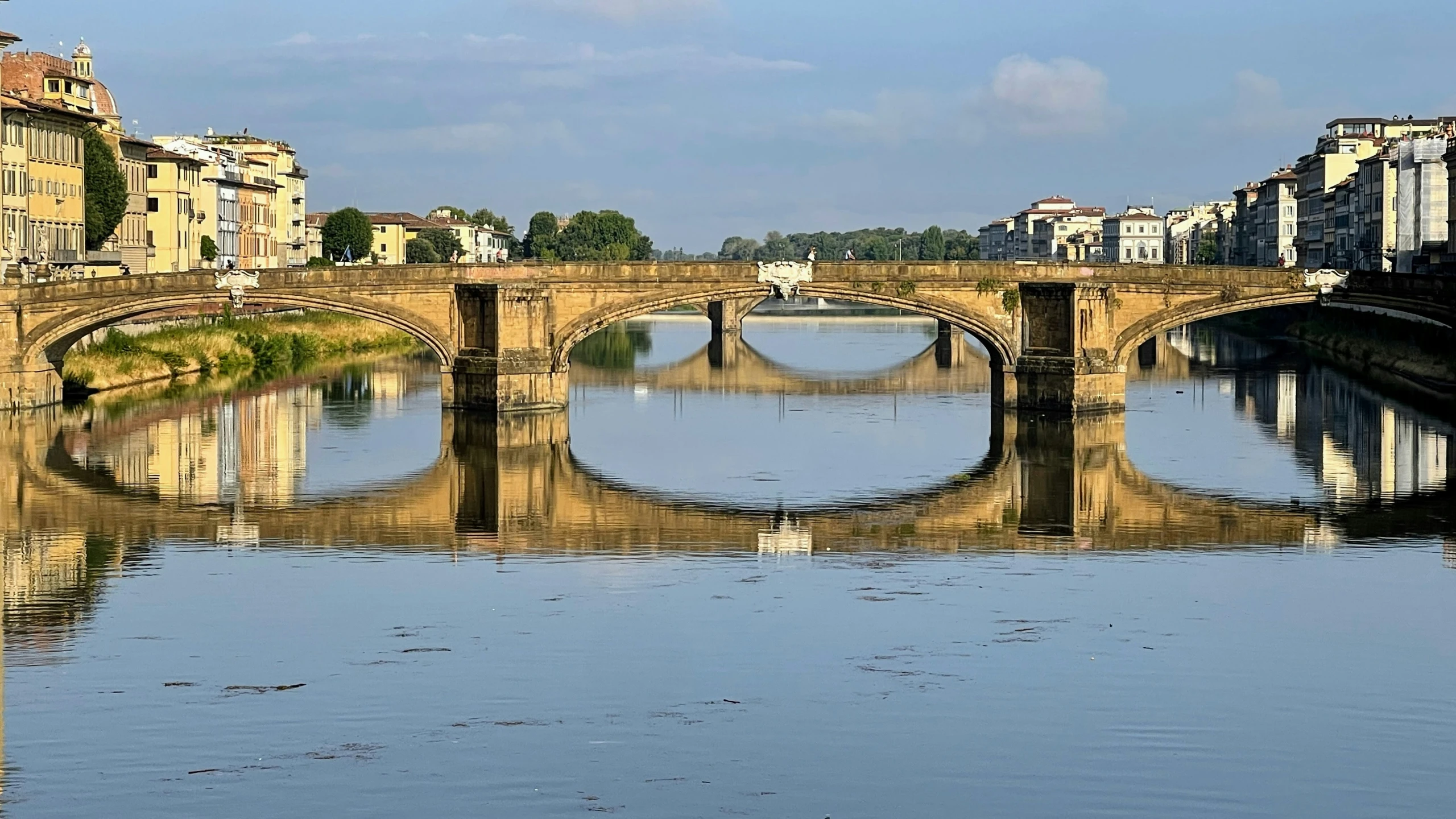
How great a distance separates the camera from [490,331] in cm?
5816

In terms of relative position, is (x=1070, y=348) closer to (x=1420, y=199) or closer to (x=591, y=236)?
(x=1420, y=199)

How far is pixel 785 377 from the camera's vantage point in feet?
263

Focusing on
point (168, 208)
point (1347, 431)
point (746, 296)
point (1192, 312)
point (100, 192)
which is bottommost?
point (1347, 431)

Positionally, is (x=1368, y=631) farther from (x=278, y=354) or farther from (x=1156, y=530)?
(x=278, y=354)

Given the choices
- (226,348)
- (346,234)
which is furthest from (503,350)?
(346,234)

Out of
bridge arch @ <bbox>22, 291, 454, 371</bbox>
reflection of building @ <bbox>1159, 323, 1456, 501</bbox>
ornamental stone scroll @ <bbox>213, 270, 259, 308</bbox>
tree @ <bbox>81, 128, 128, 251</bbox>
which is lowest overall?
reflection of building @ <bbox>1159, 323, 1456, 501</bbox>

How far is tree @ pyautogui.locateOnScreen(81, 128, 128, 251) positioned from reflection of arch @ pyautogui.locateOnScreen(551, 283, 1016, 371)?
3316 centimetres

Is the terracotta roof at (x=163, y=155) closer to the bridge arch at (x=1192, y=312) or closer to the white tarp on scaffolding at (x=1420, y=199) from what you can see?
the bridge arch at (x=1192, y=312)

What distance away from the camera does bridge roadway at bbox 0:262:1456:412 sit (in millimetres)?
57781

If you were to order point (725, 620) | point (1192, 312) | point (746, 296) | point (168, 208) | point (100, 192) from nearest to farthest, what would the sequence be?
point (725, 620) < point (1192, 312) < point (746, 296) < point (100, 192) < point (168, 208)

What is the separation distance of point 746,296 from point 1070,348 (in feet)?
30.0

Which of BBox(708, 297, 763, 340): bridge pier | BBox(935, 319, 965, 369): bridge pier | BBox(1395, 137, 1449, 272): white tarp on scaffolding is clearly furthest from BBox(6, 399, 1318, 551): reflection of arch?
BBox(708, 297, 763, 340): bridge pier

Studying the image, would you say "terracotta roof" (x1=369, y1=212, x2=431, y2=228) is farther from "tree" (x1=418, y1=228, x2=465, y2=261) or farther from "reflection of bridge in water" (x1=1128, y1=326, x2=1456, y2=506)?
"reflection of bridge in water" (x1=1128, y1=326, x2=1456, y2=506)

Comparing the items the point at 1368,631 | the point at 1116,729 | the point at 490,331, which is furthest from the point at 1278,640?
the point at 490,331
